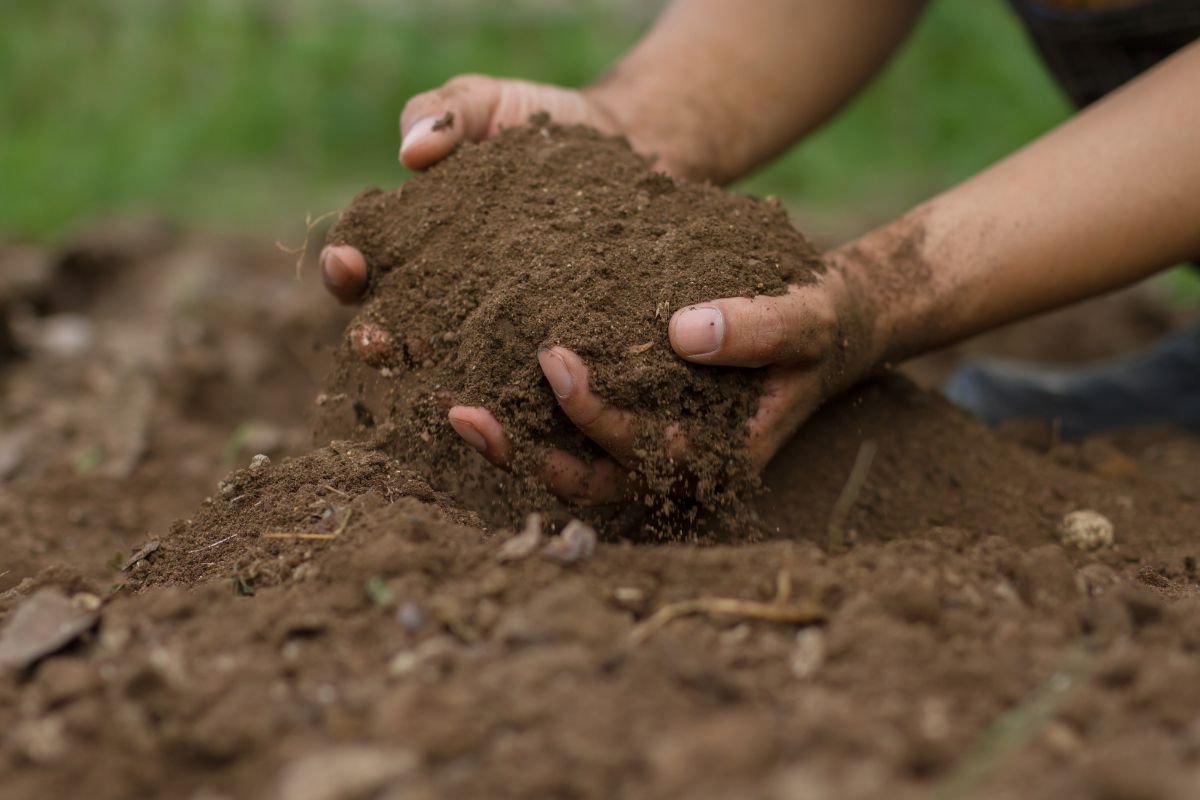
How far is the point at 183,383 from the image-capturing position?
336cm

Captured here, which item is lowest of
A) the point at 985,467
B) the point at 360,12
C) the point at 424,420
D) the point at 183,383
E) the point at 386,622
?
the point at 985,467

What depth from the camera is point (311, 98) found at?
18.5ft

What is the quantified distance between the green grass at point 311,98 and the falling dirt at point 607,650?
10.9ft

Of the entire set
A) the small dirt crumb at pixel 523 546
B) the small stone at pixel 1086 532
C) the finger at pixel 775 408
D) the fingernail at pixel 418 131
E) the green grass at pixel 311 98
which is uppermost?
the green grass at pixel 311 98

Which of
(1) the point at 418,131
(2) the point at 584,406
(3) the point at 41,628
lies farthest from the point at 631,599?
(1) the point at 418,131

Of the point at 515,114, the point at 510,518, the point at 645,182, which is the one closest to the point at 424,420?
the point at 510,518

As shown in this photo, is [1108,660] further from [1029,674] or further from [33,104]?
[33,104]

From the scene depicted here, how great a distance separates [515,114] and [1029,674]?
1558mm

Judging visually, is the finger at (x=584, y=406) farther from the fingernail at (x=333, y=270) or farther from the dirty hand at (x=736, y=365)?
the fingernail at (x=333, y=270)

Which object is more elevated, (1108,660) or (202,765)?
(202,765)

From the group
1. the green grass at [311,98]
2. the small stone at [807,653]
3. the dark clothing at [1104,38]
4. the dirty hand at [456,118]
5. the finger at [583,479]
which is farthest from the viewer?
the green grass at [311,98]

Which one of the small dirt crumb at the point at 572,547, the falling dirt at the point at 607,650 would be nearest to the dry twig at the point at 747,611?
the falling dirt at the point at 607,650

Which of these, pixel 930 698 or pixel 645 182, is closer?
pixel 930 698

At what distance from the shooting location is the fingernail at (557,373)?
164 cm
